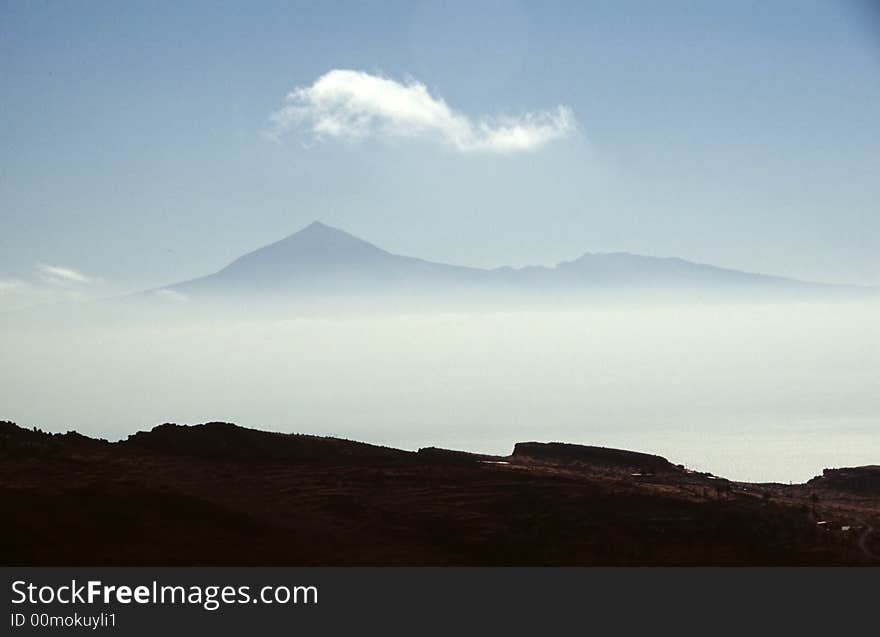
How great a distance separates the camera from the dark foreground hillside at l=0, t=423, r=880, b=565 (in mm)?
19219

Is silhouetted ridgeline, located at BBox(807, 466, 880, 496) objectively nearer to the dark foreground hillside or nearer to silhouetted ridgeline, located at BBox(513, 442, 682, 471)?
silhouetted ridgeline, located at BBox(513, 442, 682, 471)

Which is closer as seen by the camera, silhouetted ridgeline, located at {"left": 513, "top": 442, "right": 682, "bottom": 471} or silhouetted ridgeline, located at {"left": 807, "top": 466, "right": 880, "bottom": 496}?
silhouetted ridgeline, located at {"left": 513, "top": 442, "right": 682, "bottom": 471}

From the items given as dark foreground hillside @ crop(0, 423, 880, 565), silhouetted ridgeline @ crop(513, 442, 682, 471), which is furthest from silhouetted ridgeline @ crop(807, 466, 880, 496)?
dark foreground hillside @ crop(0, 423, 880, 565)

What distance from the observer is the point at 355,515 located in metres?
22.5

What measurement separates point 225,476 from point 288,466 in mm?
2722

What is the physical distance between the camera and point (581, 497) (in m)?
24.6

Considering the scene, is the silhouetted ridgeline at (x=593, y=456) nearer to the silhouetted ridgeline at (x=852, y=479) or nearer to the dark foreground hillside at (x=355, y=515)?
the silhouetted ridgeline at (x=852, y=479)

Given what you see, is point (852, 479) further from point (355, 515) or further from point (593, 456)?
point (355, 515)

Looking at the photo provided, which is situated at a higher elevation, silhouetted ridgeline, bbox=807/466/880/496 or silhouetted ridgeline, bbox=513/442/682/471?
silhouetted ridgeline, bbox=513/442/682/471
